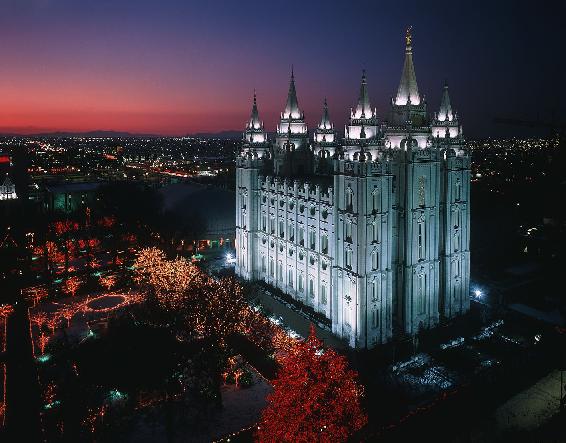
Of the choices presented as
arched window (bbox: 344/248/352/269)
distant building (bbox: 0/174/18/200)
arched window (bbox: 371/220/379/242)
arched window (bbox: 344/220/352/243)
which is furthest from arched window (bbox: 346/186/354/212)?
distant building (bbox: 0/174/18/200)

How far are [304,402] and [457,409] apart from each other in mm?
9498

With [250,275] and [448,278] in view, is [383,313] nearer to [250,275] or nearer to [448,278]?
[448,278]

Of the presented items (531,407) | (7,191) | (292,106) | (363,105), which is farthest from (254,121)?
(7,191)

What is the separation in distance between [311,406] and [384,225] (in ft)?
56.3

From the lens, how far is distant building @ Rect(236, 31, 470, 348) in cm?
3909

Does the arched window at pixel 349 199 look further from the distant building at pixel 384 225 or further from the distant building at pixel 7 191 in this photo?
the distant building at pixel 7 191

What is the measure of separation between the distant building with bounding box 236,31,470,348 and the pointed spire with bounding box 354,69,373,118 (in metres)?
0.09

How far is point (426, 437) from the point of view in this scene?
26.9 metres

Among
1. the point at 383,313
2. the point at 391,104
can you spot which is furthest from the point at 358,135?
the point at 383,313

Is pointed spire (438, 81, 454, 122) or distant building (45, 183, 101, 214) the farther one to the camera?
distant building (45, 183, 101, 214)

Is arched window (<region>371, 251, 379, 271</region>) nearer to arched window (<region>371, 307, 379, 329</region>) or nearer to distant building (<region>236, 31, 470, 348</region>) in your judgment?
distant building (<region>236, 31, 470, 348</region>)

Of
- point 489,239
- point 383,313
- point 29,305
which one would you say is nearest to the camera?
point 383,313

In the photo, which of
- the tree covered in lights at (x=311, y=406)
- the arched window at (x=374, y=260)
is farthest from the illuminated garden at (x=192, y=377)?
the arched window at (x=374, y=260)

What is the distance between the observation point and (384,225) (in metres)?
39.5
